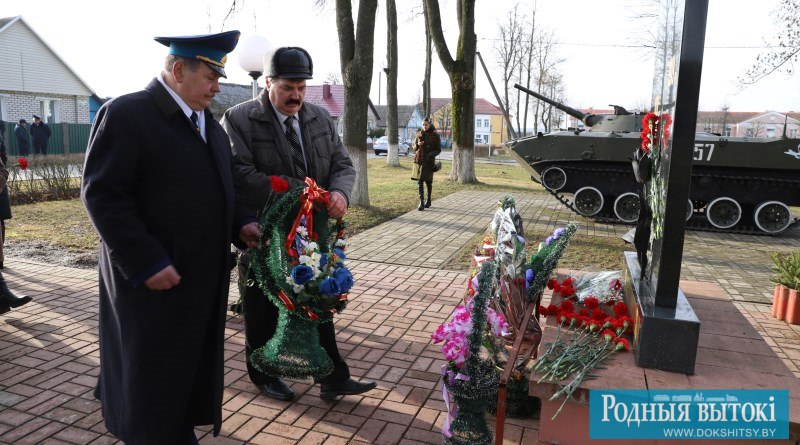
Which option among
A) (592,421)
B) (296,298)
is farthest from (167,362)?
(592,421)

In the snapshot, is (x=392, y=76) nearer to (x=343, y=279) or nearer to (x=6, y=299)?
(x=6, y=299)

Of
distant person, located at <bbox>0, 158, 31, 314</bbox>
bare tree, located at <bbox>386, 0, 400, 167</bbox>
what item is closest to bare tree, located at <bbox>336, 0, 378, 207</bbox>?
distant person, located at <bbox>0, 158, 31, 314</bbox>

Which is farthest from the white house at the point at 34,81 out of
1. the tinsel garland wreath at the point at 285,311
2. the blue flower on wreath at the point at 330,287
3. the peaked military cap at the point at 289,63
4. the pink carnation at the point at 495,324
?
the pink carnation at the point at 495,324

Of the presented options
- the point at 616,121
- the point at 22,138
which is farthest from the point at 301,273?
the point at 22,138

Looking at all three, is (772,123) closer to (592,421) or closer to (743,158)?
(743,158)

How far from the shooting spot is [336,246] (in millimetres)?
3188

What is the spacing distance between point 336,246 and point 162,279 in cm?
103

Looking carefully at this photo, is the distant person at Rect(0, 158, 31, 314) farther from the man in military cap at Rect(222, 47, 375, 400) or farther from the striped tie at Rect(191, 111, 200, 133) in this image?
the striped tie at Rect(191, 111, 200, 133)

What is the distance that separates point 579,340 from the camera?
3053 mm

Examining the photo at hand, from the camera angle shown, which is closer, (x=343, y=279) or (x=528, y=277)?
(x=343, y=279)

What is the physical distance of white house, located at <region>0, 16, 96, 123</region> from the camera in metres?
28.1

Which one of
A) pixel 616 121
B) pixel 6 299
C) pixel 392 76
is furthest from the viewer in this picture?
pixel 392 76

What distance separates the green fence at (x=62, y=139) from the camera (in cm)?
2355

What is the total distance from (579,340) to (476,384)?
0.68m
